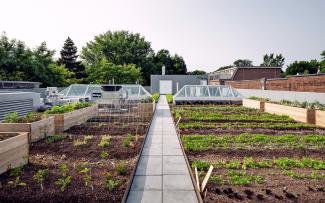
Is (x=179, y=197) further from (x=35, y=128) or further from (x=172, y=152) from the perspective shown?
(x=35, y=128)

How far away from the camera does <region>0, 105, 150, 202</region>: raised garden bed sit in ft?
13.7

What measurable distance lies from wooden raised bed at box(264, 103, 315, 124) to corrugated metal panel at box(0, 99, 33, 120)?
11447mm

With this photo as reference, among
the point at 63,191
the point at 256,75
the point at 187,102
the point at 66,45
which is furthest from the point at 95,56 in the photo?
the point at 63,191

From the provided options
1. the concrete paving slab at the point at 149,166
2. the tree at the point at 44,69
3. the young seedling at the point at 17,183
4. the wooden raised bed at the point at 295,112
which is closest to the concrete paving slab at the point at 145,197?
the concrete paving slab at the point at 149,166

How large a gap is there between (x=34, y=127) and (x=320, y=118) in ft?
33.4

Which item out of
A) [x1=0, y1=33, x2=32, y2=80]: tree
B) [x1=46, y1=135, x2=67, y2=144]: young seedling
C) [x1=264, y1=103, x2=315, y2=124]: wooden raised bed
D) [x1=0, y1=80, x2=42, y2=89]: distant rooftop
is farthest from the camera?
[x1=0, y1=33, x2=32, y2=80]: tree

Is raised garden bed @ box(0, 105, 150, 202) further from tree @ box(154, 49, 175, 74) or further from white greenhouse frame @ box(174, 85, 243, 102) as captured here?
tree @ box(154, 49, 175, 74)

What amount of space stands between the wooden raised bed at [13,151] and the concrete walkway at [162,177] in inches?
92.8

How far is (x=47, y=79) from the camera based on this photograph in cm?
2447

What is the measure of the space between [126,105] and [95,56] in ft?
127

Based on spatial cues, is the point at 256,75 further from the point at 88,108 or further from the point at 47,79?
the point at 88,108

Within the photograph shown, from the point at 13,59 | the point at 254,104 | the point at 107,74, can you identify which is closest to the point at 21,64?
the point at 13,59

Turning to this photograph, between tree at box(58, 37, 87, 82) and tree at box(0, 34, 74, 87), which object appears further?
tree at box(58, 37, 87, 82)

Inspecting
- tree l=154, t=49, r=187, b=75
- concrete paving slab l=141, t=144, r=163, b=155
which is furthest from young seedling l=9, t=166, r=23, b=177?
tree l=154, t=49, r=187, b=75
